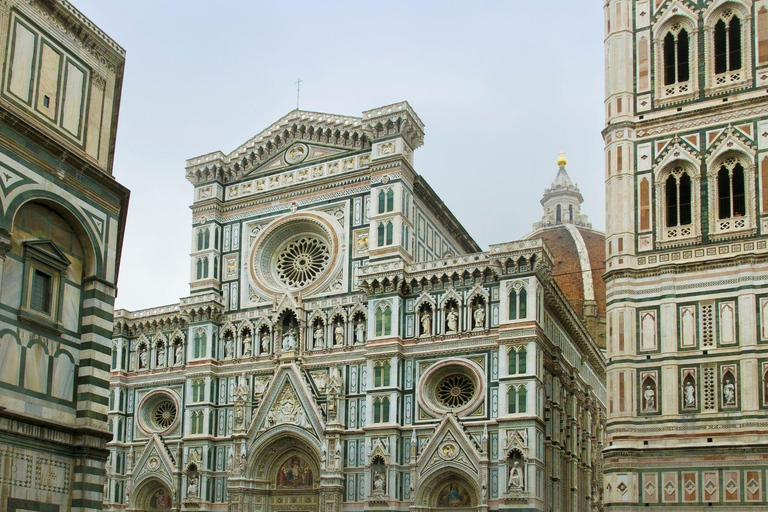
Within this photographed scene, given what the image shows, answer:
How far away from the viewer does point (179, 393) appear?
1607 inches

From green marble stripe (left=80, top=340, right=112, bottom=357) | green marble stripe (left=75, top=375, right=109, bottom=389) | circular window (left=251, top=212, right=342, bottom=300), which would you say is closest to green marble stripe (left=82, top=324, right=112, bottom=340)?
green marble stripe (left=80, top=340, right=112, bottom=357)

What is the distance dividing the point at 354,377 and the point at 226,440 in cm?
603

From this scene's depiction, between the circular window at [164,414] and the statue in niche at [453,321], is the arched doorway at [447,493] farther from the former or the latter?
the circular window at [164,414]

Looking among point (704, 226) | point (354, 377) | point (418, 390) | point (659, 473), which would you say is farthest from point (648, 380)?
point (354, 377)

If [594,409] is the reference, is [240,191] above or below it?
above

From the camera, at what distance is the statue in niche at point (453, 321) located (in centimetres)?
3584

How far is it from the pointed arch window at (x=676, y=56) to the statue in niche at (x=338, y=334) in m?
14.9

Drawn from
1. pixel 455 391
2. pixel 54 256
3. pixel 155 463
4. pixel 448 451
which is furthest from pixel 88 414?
pixel 155 463

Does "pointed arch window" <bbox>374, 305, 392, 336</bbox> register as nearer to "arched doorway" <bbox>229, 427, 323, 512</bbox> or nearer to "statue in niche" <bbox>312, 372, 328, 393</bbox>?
"statue in niche" <bbox>312, 372, 328, 393</bbox>

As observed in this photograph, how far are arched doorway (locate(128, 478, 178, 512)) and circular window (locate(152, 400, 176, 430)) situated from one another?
7.81ft

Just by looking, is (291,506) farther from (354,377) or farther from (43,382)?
(43,382)

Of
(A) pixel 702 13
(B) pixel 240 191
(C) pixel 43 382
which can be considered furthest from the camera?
(B) pixel 240 191

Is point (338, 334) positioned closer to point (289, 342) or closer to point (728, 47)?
point (289, 342)

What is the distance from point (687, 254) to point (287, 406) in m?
16.0
